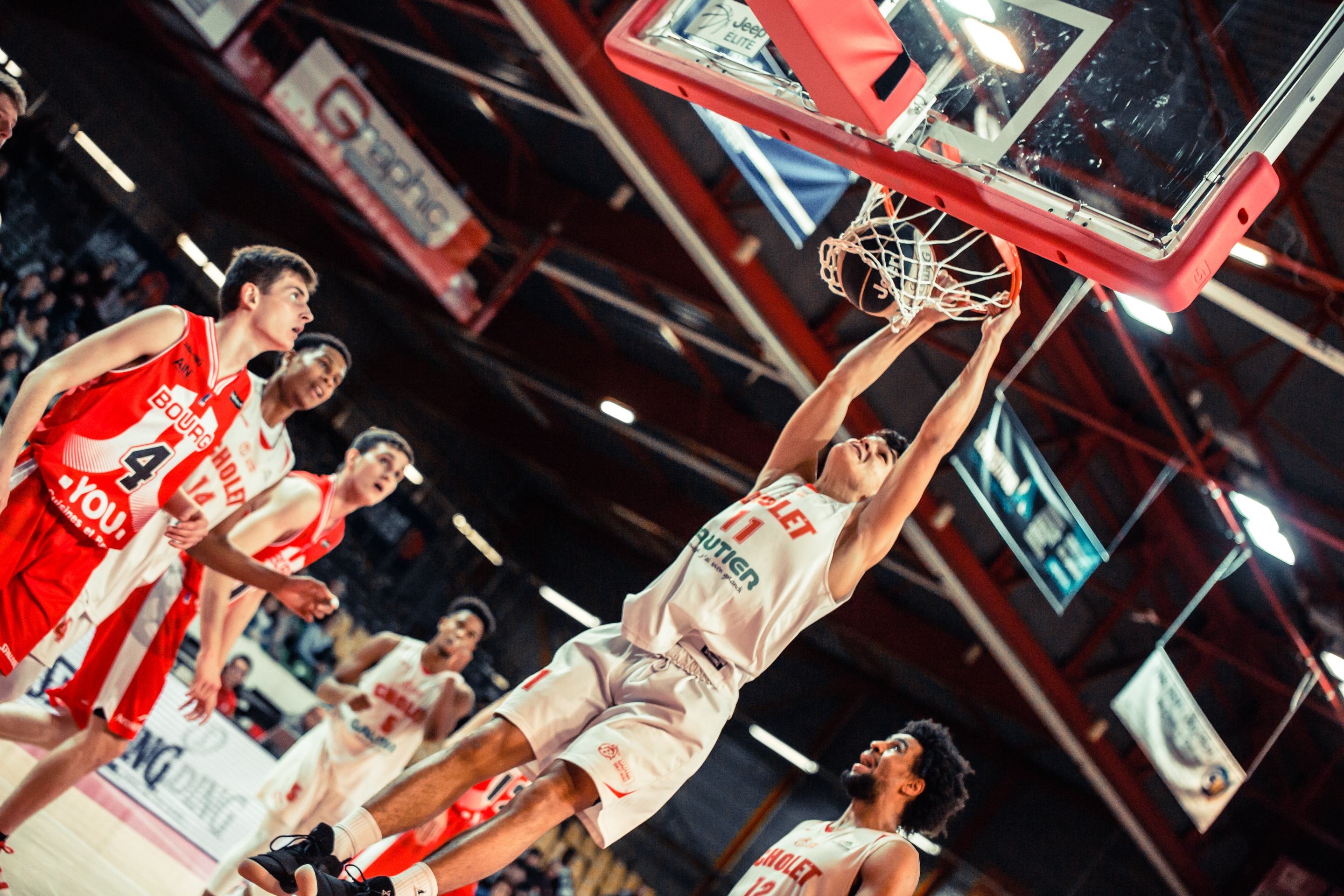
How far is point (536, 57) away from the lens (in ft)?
30.5

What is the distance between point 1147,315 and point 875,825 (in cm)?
478

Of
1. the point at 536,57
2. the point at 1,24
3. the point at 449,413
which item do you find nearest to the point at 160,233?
the point at 1,24

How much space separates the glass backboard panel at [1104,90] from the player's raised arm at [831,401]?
97 centimetres

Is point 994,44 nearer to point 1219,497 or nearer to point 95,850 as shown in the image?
point 95,850

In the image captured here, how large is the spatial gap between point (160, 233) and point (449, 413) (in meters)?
3.94

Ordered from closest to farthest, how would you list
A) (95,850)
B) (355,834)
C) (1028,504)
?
(355,834) < (95,850) < (1028,504)

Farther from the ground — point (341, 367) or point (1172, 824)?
point (1172, 824)

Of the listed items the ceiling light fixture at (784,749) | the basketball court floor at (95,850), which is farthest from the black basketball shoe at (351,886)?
the ceiling light fixture at (784,749)

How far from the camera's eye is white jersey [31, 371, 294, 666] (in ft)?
13.5

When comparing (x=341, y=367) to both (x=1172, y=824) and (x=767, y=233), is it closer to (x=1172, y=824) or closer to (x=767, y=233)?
(x=767, y=233)

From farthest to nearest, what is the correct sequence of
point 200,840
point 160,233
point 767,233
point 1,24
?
1. point 160,233
2. point 1,24
3. point 200,840
4. point 767,233

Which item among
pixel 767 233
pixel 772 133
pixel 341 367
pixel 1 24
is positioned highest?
pixel 767 233

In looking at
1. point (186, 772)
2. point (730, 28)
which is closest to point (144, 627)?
point (730, 28)

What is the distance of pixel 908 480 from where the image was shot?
12.5ft
